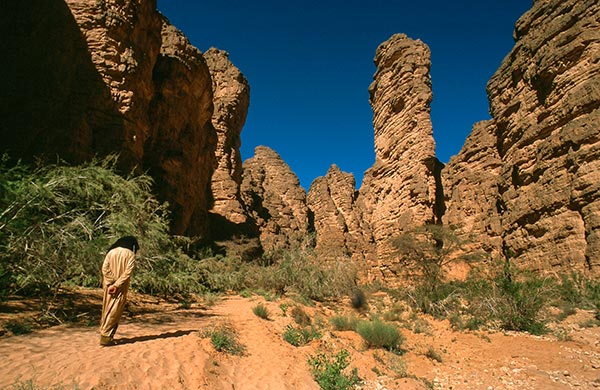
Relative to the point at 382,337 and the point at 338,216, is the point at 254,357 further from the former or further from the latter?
the point at 338,216

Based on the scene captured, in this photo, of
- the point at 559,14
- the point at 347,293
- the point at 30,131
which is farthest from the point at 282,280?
the point at 559,14

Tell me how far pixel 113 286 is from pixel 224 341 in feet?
7.99

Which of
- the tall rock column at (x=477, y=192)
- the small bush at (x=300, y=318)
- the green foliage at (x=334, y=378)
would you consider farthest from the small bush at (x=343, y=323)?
the tall rock column at (x=477, y=192)

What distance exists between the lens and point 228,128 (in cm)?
2808

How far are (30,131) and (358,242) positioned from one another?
29474mm

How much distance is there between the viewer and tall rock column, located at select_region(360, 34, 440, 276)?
2022cm

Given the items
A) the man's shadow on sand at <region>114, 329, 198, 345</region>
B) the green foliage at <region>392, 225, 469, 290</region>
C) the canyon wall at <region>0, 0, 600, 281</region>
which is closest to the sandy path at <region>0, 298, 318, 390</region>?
the man's shadow on sand at <region>114, 329, 198, 345</region>

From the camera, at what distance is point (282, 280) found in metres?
15.7

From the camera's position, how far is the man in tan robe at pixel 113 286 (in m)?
5.00

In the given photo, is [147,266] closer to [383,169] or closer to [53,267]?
[53,267]

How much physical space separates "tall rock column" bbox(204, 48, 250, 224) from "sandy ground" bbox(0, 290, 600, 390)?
49.5 feet

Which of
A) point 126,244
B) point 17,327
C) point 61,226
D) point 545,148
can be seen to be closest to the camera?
point 126,244

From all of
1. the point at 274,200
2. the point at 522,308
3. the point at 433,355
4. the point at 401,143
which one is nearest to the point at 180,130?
the point at 401,143

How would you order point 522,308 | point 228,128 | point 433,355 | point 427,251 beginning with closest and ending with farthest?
point 433,355 < point 522,308 < point 427,251 < point 228,128
